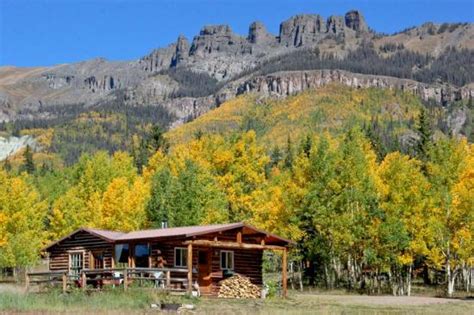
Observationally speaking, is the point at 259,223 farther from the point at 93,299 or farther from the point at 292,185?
the point at 93,299

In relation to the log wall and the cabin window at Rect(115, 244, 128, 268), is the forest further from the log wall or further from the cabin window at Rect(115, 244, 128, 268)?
the cabin window at Rect(115, 244, 128, 268)

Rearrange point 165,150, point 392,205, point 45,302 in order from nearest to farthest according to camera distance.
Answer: point 45,302
point 392,205
point 165,150

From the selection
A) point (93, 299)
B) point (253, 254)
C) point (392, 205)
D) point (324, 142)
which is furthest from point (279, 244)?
point (93, 299)

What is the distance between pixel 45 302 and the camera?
30766 mm

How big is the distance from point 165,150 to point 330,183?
42.2 meters

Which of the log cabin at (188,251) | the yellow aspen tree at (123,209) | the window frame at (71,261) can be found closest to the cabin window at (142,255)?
the log cabin at (188,251)

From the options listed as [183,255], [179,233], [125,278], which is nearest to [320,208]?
[183,255]

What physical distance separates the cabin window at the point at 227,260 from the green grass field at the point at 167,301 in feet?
17.5

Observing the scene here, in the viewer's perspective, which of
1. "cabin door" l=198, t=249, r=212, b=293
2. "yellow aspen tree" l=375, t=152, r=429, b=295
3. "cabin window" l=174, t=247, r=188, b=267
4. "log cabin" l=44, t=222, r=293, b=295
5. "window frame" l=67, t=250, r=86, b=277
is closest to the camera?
"log cabin" l=44, t=222, r=293, b=295

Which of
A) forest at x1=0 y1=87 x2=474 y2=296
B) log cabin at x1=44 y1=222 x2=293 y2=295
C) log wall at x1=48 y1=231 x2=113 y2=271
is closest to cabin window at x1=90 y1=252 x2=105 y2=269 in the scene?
log cabin at x1=44 y1=222 x2=293 y2=295

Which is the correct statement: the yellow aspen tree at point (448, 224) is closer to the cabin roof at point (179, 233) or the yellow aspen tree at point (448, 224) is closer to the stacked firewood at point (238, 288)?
the cabin roof at point (179, 233)

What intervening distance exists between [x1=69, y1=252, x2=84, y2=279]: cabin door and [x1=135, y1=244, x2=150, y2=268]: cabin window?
15.0 feet

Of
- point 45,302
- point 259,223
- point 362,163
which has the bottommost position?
point 45,302

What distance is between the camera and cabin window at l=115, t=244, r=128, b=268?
42281 mm
